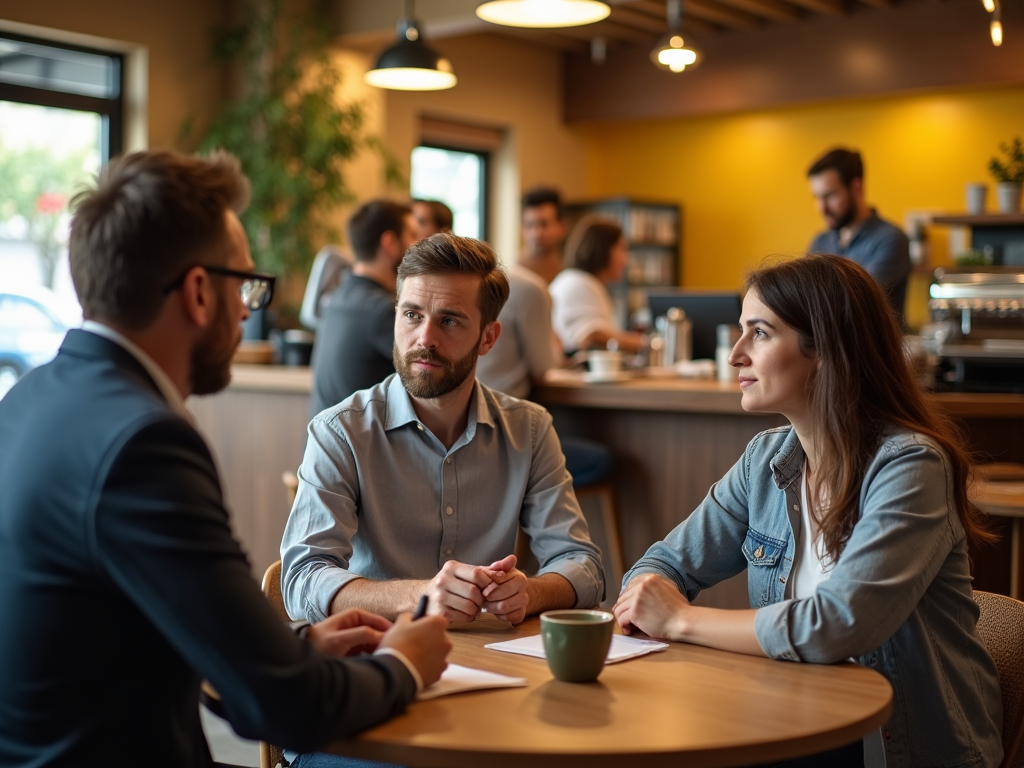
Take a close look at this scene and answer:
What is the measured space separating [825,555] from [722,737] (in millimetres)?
570

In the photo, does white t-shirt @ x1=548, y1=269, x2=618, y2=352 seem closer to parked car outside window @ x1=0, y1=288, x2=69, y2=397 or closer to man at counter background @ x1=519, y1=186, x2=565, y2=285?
man at counter background @ x1=519, y1=186, x2=565, y2=285

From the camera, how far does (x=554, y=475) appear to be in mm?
2154

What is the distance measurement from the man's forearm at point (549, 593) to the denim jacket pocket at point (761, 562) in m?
0.31

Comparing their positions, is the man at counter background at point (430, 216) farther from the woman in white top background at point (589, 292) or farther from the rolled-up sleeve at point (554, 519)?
the rolled-up sleeve at point (554, 519)

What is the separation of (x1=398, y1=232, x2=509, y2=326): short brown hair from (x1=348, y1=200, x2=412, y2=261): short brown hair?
5.87 feet

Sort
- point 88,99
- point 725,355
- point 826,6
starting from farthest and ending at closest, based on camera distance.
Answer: point 826,6, point 88,99, point 725,355

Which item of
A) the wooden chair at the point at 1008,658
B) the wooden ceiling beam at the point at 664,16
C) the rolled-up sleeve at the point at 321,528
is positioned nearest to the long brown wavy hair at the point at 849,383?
the wooden chair at the point at 1008,658

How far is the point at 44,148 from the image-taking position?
620cm

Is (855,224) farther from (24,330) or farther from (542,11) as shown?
(24,330)

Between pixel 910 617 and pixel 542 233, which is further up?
pixel 542 233

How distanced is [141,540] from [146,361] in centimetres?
24

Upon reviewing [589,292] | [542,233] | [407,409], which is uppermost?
[542,233]

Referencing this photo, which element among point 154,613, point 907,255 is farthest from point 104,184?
point 907,255

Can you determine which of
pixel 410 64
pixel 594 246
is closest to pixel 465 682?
pixel 410 64
